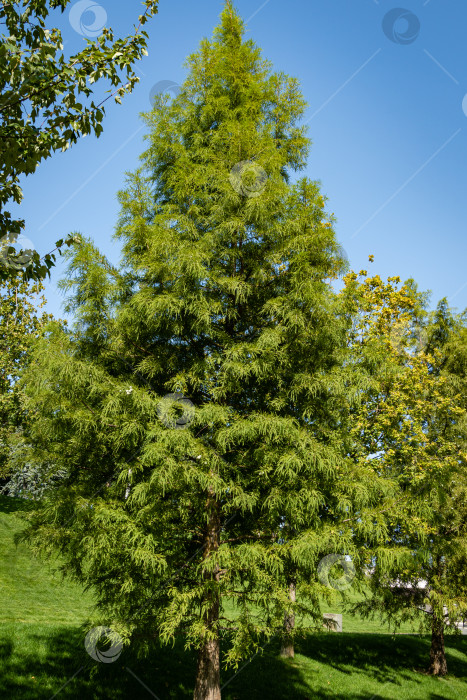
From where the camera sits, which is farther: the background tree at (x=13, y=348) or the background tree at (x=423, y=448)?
the background tree at (x=13, y=348)

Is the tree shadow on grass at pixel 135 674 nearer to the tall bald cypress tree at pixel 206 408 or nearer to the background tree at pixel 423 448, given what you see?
the tall bald cypress tree at pixel 206 408

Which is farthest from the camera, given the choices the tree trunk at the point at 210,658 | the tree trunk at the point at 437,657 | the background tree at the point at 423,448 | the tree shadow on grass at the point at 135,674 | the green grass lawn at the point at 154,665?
the tree trunk at the point at 437,657

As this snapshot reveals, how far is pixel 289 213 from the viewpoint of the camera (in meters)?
7.39

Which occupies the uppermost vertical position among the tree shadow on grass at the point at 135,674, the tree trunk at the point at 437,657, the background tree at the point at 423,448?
the background tree at the point at 423,448

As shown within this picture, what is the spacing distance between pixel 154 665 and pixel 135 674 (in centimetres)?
81

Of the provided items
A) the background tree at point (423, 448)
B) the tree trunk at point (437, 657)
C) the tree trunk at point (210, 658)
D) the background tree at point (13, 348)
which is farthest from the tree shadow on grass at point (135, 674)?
the background tree at point (13, 348)

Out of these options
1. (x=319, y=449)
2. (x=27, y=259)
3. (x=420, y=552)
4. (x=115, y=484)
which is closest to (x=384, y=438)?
(x=420, y=552)

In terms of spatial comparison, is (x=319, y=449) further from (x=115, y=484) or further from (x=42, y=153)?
(x=42, y=153)

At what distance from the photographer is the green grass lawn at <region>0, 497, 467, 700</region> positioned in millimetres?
7523

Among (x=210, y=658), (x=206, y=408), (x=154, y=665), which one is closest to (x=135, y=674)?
(x=154, y=665)

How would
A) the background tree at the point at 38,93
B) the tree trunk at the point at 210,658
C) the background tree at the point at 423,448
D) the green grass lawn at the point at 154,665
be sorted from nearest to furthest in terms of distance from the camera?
the background tree at the point at 38,93, the tree trunk at the point at 210,658, the green grass lawn at the point at 154,665, the background tree at the point at 423,448

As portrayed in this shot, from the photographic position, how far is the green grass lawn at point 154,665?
7.52 m

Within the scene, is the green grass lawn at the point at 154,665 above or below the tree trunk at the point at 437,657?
below

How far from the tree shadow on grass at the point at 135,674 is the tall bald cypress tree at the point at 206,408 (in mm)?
1248
